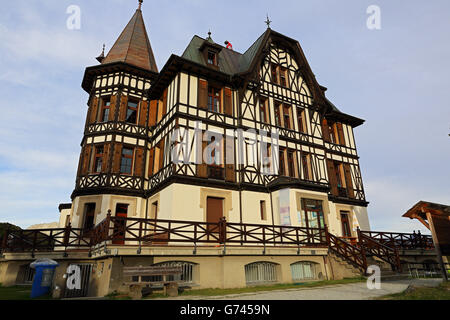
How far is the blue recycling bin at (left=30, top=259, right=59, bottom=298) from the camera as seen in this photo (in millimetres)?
10383

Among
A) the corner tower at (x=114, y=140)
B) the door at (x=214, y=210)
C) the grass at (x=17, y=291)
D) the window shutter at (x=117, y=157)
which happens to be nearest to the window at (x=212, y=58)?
the corner tower at (x=114, y=140)

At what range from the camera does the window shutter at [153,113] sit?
1955cm

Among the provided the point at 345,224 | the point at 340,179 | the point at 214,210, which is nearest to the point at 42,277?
the point at 214,210

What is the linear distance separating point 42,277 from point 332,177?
1945cm

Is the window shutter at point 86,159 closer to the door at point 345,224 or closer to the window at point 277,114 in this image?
the window at point 277,114

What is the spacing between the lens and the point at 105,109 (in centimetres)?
1920

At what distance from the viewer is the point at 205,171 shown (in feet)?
49.9

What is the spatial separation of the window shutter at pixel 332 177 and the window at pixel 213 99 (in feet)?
34.9

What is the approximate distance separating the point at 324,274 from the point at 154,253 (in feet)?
26.7

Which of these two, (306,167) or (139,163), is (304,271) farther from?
(139,163)

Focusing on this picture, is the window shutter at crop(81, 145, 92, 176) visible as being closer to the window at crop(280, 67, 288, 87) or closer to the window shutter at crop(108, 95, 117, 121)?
the window shutter at crop(108, 95, 117, 121)

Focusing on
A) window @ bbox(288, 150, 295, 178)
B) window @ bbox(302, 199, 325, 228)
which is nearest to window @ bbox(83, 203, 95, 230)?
window @ bbox(302, 199, 325, 228)
